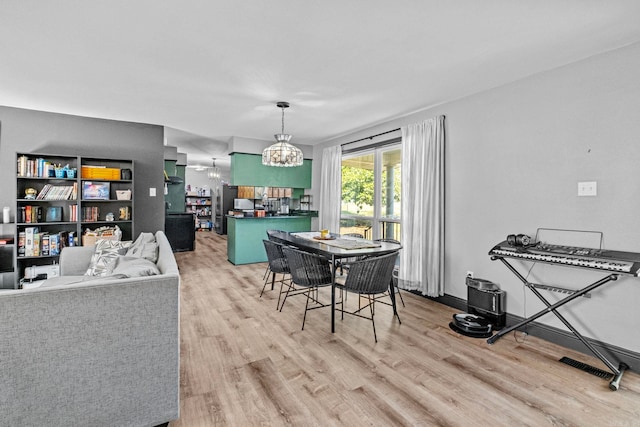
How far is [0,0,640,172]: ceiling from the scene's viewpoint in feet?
6.63

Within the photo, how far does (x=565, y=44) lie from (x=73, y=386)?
389cm

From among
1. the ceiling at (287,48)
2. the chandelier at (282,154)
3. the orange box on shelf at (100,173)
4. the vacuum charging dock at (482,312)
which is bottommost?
the vacuum charging dock at (482,312)

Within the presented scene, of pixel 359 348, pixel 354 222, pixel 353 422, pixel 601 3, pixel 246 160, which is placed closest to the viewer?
pixel 353 422

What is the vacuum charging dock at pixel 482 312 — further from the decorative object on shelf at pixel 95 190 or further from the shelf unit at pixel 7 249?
the shelf unit at pixel 7 249

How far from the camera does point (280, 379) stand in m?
2.25

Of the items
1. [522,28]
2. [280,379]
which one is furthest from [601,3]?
[280,379]

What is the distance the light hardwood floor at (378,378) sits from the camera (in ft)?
6.16

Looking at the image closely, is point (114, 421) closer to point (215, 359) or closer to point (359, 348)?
point (215, 359)

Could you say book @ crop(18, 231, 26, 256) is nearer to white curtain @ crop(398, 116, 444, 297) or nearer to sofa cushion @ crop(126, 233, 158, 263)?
sofa cushion @ crop(126, 233, 158, 263)

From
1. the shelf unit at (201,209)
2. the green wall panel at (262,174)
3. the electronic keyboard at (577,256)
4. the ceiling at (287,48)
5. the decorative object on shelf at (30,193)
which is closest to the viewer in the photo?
the ceiling at (287,48)

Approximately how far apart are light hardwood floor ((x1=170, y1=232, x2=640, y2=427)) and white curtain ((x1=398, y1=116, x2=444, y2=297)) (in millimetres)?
709

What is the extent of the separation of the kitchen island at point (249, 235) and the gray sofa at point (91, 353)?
4261mm

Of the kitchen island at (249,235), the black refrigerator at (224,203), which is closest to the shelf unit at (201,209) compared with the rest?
the black refrigerator at (224,203)

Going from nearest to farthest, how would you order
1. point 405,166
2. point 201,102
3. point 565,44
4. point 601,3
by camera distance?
point 601,3, point 565,44, point 201,102, point 405,166
